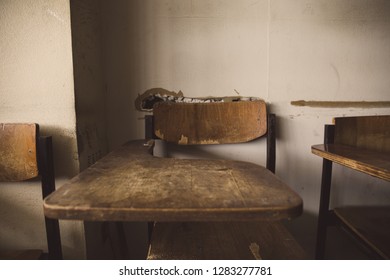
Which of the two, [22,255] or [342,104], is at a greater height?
[342,104]

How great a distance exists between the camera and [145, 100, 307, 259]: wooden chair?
2.85 ft

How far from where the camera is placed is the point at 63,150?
122cm

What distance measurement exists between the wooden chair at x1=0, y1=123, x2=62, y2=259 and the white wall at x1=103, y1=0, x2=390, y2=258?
0.54 metres

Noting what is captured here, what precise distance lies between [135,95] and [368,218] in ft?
4.46

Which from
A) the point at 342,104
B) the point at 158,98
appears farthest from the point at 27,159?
the point at 342,104

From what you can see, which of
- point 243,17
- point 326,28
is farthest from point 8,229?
point 326,28

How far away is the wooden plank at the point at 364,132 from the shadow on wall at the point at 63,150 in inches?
48.0

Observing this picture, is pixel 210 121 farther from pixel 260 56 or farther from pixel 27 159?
pixel 27 159

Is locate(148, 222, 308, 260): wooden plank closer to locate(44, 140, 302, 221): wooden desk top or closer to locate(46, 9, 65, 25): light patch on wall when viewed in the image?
locate(44, 140, 302, 221): wooden desk top

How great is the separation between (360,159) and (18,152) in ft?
4.18

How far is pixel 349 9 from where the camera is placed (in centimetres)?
158

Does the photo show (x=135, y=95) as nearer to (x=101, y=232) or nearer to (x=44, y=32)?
(x=44, y=32)
